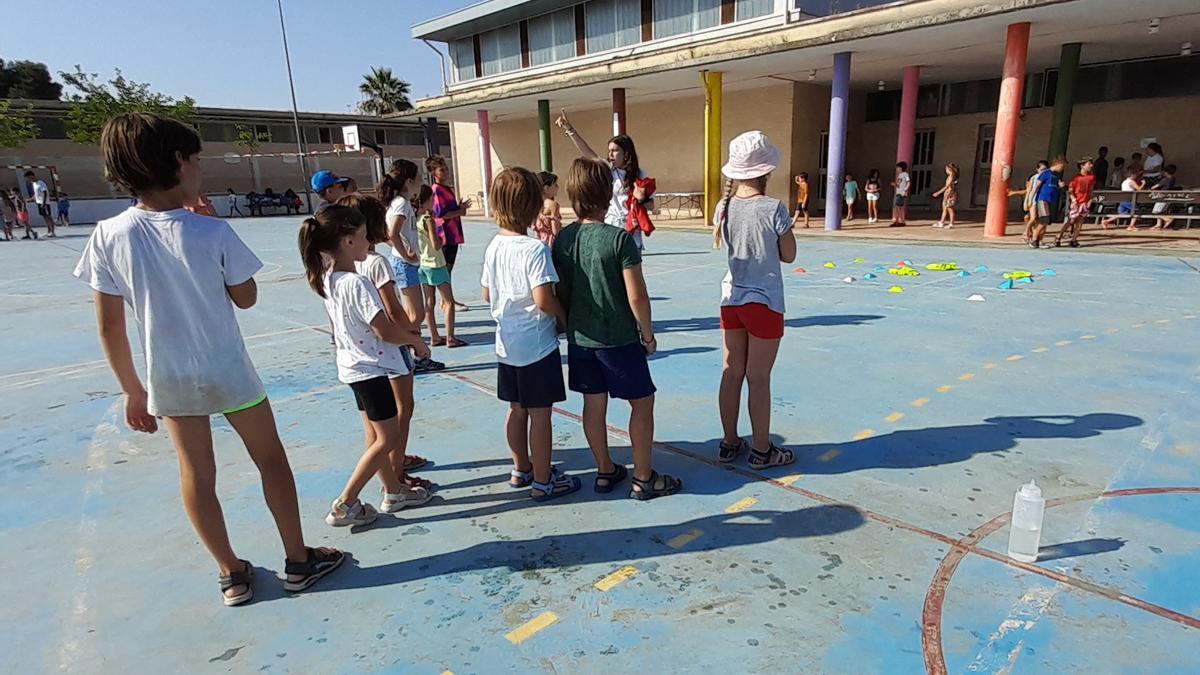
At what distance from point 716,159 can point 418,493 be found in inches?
575

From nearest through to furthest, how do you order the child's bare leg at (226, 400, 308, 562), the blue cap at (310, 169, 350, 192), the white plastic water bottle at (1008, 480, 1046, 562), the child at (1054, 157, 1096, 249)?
the child's bare leg at (226, 400, 308, 562)
the white plastic water bottle at (1008, 480, 1046, 562)
the blue cap at (310, 169, 350, 192)
the child at (1054, 157, 1096, 249)

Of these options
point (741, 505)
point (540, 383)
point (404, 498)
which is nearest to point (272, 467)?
point (404, 498)

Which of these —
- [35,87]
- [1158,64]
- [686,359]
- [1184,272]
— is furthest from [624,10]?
[35,87]

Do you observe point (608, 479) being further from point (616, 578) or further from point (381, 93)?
point (381, 93)

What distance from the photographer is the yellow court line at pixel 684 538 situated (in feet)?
9.16

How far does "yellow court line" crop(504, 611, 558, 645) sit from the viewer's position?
226 centimetres

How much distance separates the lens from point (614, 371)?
3008 mm

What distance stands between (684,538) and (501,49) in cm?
2444

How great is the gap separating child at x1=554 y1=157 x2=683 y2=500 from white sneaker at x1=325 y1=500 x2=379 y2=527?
1109 mm

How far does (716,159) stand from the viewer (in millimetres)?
16312

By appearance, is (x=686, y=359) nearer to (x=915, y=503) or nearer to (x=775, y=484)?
(x=775, y=484)

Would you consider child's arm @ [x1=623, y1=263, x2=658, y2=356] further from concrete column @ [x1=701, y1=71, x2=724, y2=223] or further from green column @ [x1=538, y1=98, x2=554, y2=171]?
green column @ [x1=538, y1=98, x2=554, y2=171]

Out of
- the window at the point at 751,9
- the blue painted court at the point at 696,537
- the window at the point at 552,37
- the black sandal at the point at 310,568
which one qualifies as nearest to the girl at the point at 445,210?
the blue painted court at the point at 696,537

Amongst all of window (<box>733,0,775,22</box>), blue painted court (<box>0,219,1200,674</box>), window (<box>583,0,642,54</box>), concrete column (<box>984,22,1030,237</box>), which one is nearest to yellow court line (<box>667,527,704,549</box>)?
blue painted court (<box>0,219,1200,674</box>)
